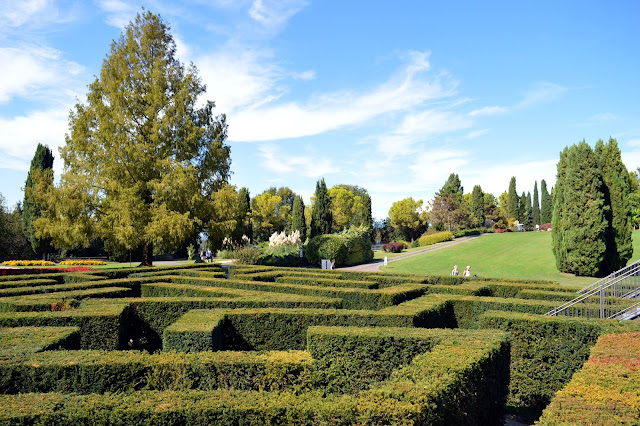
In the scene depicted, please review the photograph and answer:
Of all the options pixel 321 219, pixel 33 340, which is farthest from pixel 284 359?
pixel 321 219

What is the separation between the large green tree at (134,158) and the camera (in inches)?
845

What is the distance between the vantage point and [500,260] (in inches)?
1293

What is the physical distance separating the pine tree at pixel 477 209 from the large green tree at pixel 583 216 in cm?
3833

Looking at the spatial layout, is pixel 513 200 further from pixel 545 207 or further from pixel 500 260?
pixel 500 260

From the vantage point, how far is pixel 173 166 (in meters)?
22.0

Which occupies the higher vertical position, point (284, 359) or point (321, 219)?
point (321, 219)

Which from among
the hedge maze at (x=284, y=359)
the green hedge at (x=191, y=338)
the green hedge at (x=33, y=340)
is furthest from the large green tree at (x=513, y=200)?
the green hedge at (x=33, y=340)

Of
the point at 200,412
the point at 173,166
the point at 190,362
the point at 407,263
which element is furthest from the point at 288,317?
the point at 407,263

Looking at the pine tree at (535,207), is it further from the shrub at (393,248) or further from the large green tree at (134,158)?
the large green tree at (134,158)

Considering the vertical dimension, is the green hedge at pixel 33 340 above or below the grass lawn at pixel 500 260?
above

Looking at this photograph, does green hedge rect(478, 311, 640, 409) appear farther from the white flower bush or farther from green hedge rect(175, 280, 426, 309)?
the white flower bush

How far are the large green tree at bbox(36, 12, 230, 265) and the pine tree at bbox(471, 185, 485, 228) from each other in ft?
162

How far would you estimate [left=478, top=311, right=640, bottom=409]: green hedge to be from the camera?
721 centimetres

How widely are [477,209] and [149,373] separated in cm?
6395
